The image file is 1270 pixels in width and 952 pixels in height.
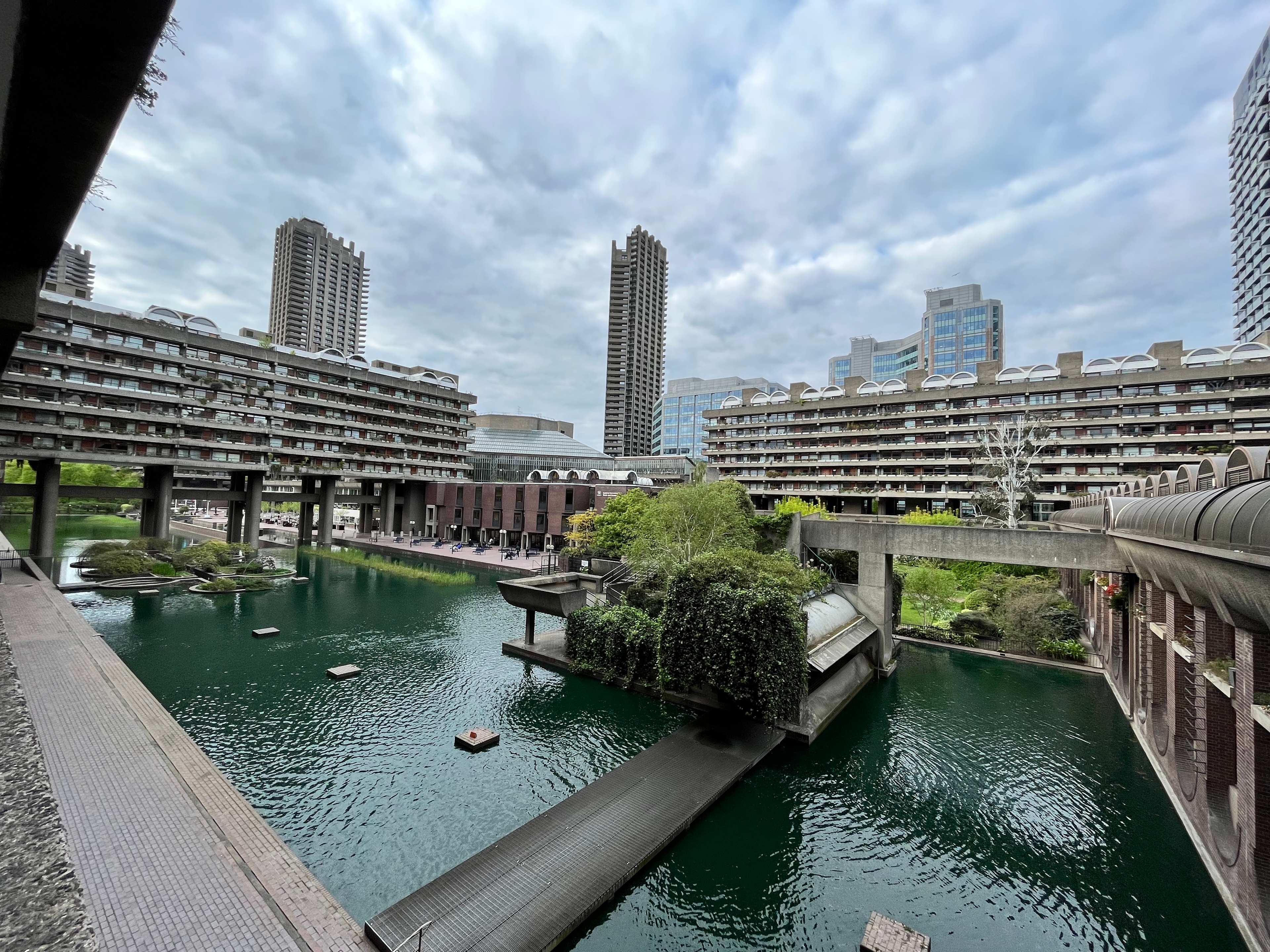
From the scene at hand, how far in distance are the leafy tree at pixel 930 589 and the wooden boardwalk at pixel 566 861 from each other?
23.2 metres

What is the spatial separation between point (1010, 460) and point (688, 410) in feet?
327

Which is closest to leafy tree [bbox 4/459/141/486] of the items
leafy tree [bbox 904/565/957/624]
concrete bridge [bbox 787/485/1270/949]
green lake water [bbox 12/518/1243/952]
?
green lake water [bbox 12/518/1243/952]

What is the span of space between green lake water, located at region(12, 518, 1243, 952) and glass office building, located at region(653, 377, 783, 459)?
123 meters

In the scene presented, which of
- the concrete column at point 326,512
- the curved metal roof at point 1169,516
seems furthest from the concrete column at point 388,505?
the curved metal roof at point 1169,516

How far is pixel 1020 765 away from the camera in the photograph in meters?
16.8

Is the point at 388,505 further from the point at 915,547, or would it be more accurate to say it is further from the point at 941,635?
the point at 915,547

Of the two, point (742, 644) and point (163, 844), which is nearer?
point (163, 844)

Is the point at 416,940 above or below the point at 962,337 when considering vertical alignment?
below

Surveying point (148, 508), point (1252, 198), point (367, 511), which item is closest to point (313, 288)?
point (367, 511)

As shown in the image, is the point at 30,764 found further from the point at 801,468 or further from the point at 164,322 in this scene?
the point at 801,468

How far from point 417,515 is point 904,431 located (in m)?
66.3

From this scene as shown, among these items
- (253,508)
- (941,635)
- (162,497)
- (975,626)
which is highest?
(162,497)

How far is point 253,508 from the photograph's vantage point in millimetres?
56969

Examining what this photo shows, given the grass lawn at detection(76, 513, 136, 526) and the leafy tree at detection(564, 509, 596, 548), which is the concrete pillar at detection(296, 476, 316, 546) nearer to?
the leafy tree at detection(564, 509, 596, 548)
